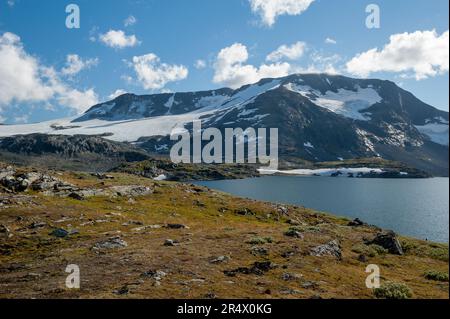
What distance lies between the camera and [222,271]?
30391mm

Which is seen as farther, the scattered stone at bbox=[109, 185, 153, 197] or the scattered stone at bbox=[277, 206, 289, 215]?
the scattered stone at bbox=[277, 206, 289, 215]

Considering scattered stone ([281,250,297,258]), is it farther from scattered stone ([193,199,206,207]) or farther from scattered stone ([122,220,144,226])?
scattered stone ([193,199,206,207])

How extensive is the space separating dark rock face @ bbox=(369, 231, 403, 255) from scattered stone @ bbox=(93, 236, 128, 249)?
27.4 metres

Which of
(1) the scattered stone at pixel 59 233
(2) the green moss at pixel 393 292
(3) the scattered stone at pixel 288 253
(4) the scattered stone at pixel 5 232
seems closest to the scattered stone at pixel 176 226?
(1) the scattered stone at pixel 59 233

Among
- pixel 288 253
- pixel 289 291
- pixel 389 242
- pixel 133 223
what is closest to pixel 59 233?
Answer: pixel 133 223

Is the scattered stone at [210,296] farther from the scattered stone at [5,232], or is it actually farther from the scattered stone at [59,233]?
the scattered stone at [5,232]

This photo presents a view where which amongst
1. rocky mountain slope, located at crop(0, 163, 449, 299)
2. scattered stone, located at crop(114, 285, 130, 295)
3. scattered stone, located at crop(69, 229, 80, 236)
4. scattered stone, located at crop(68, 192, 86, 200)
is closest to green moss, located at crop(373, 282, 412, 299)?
rocky mountain slope, located at crop(0, 163, 449, 299)

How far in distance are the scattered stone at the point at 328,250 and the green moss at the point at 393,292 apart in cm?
943

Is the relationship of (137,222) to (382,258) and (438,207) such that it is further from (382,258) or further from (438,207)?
(438,207)

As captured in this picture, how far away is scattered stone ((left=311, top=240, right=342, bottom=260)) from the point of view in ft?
122

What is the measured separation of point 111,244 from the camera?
39812 millimetres

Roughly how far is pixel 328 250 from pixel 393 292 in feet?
37.4

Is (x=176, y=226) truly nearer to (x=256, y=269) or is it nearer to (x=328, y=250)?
(x=328, y=250)
